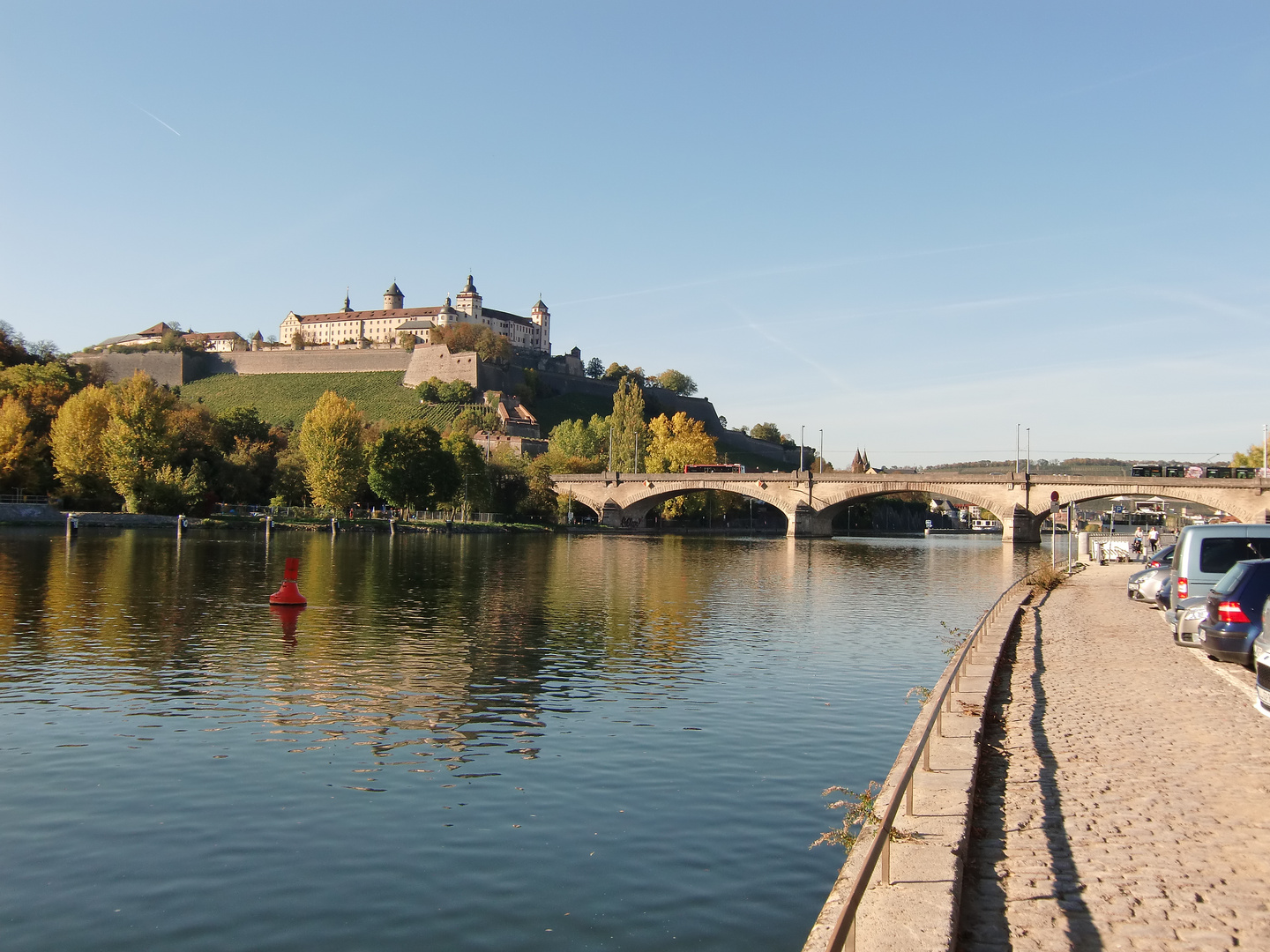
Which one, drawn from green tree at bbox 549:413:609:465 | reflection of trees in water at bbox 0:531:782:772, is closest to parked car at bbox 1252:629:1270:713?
reflection of trees in water at bbox 0:531:782:772

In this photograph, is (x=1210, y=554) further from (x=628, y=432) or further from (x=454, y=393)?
(x=454, y=393)

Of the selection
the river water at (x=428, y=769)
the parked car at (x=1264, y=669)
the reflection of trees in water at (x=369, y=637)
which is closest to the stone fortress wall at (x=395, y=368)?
the reflection of trees in water at (x=369, y=637)

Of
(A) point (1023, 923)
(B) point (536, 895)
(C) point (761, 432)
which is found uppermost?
(C) point (761, 432)

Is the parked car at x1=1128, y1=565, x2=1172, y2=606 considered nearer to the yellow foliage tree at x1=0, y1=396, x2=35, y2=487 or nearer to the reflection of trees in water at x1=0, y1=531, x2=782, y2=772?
the reflection of trees in water at x1=0, y1=531, x2=782, y2=772

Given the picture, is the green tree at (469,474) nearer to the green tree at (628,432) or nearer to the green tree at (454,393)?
the green tree at (628,432)

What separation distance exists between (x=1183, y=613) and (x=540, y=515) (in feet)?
276

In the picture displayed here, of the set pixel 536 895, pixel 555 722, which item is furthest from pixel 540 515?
pixel 536 895

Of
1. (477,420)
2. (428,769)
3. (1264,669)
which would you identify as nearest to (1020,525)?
(477,420)

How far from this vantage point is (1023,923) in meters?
6.36

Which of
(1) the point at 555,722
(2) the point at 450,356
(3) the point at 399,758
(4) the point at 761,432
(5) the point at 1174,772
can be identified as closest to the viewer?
(5) the point at 1174,772

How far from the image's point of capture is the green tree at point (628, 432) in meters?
118

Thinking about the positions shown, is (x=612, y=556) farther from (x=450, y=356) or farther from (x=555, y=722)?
(x=450, y=356)

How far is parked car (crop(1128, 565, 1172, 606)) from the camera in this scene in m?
27.4

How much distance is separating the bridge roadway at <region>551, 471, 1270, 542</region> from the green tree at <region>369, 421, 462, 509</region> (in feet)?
68.4
